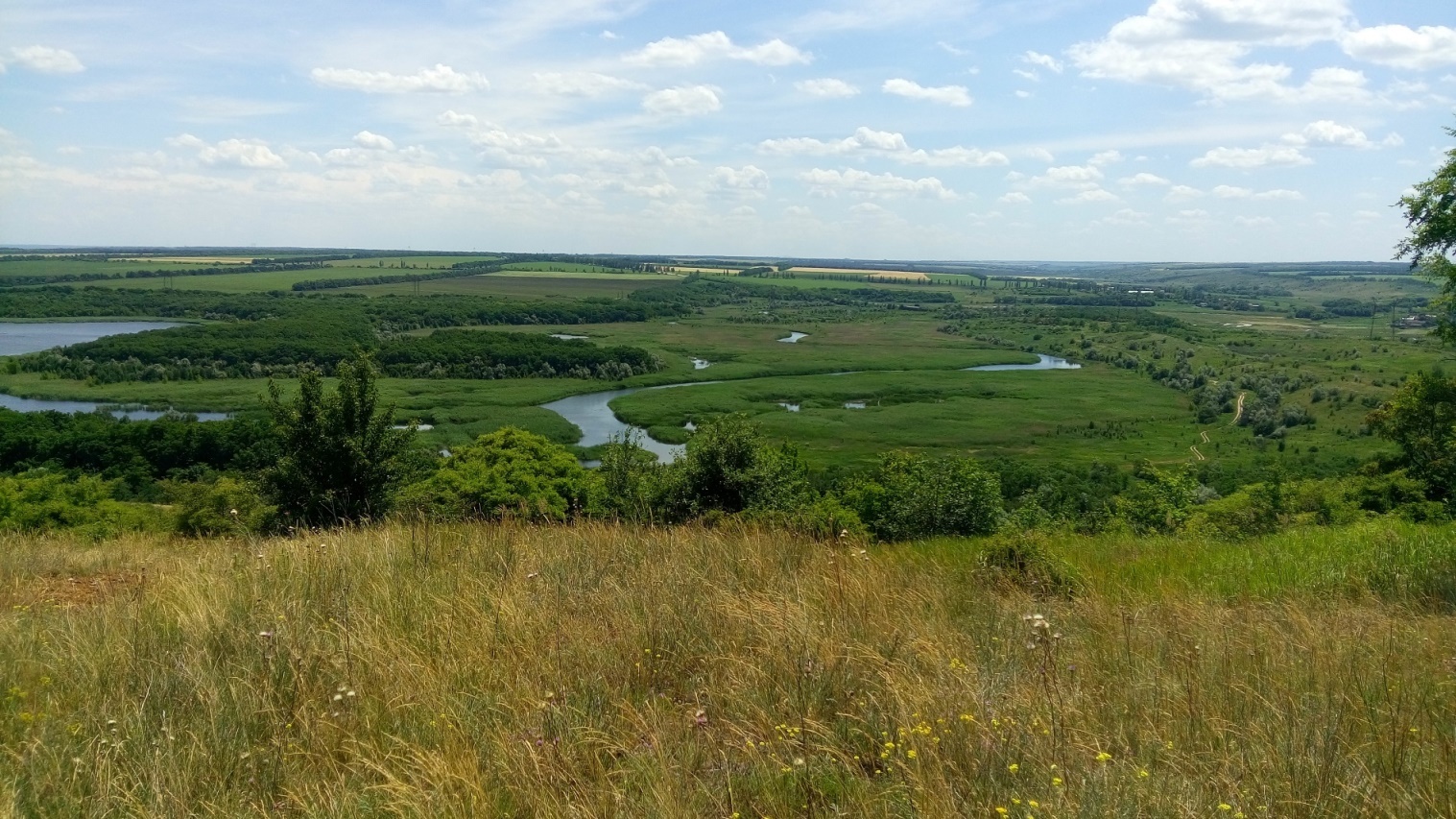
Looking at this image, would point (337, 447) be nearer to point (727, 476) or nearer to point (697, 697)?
point (727, 476)

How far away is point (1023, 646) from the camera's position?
465 cm

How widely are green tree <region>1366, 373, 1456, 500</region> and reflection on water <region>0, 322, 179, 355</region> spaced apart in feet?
381

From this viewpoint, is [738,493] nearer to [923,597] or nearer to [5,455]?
[923,597]

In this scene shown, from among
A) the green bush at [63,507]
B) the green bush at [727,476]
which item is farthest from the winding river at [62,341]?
the green bush at [727,476]

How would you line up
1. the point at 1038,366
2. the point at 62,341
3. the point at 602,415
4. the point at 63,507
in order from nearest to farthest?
the point at 63,507 → the point at 602,415 → the point at 1038,366 → the point at 62,341

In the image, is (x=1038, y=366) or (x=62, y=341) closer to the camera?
(x=1038, y=366)

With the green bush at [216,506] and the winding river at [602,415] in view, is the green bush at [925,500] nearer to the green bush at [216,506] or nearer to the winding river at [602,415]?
the green bush at [216,506]

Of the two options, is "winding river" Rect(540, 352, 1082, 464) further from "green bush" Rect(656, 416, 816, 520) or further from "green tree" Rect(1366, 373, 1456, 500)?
"green tree" Rect(1366, 373, 1456, 500)

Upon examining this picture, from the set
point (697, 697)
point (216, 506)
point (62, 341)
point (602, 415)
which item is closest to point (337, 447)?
point (216, 506)

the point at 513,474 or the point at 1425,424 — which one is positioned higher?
the point at 1425,424

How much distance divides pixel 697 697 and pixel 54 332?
143 meters

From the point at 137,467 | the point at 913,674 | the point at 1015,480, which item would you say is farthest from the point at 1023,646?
the point at 137,467

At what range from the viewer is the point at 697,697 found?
3906 millimetres

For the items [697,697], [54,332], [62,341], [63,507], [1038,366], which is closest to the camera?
[697,697]
